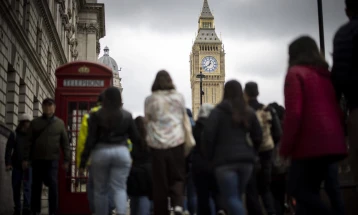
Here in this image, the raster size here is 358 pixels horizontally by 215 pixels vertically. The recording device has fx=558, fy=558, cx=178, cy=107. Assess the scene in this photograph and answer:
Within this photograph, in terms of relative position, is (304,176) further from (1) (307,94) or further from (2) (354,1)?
(2) (354,1)

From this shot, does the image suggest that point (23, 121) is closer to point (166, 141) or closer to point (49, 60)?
point (166, 141)

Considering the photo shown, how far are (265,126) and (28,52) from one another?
13.9m

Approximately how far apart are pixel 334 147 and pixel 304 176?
357 mm

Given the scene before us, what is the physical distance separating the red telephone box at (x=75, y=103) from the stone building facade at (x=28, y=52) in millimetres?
5078

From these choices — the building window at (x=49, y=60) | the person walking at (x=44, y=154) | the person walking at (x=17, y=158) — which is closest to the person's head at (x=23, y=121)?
the person walking at (x=17, y=158)

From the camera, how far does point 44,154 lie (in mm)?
8570

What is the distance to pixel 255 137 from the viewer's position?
19.9 feet

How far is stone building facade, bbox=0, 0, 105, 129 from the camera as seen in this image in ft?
52.3

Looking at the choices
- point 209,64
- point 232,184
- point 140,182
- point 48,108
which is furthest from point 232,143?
point 209,64

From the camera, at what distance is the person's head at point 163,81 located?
6.85 meters

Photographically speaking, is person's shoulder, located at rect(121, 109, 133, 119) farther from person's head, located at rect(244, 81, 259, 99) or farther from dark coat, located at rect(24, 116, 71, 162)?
dark coat, located at rect(24, 116, 71, 162)

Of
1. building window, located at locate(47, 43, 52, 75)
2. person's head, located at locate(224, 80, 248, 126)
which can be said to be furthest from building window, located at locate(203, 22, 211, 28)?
person's head, located at locate(224, 80, 248, 126)

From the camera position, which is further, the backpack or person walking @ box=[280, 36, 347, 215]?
the backpack

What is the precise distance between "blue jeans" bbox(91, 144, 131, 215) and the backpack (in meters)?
1.96
